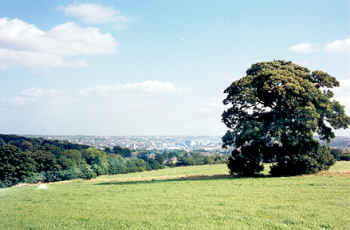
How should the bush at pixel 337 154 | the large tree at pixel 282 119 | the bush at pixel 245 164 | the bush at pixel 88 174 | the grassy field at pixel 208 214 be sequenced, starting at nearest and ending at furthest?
the grassy field at pixel 208 214 → the large tree at pixel 282 119 → the bush at pixel 245 164 → the bush at pixel 88 174 → the bush at pixel 337 154

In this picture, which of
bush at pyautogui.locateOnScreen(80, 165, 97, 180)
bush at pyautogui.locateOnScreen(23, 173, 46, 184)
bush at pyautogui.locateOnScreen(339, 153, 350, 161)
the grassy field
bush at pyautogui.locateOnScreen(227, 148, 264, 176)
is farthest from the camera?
bush at pyautogui.locateOnScreen(23, 173, 46, 184)

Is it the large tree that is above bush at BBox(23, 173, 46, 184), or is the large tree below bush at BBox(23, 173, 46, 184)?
above

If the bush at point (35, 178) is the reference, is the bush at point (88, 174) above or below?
above

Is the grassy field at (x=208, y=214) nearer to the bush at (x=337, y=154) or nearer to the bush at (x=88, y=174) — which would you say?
the bush at (x=88, y=174)

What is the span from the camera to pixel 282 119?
27750mm

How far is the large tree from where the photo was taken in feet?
89.8

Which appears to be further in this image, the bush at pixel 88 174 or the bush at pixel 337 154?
the bush at pixel 337 154

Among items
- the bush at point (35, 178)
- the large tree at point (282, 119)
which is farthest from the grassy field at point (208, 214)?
the bush at point (35, 178)

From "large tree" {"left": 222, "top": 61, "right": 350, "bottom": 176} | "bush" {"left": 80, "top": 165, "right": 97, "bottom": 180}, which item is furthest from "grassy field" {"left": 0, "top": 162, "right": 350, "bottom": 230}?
"bush" {"left": 80, "top": 165, "right": 97, "bottom": 180}

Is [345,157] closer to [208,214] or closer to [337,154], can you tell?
[337,154]

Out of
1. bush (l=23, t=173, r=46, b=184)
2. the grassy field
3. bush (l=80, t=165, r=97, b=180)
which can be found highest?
the grassy field

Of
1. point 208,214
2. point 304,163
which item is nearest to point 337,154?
point 304,163

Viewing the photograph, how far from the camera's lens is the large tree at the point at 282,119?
89.8ft

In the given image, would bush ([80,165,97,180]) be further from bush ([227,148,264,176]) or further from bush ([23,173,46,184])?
bush ([227,148,264,176])
